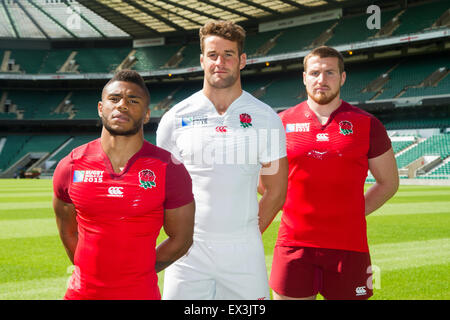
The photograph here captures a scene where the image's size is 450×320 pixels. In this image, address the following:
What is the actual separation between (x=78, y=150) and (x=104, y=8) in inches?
1534

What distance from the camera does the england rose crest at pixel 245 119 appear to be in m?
2.91

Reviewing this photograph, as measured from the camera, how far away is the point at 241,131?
289cm

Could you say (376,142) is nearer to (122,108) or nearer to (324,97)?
(324,97)

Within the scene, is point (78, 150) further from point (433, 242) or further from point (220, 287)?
point (433, 242)

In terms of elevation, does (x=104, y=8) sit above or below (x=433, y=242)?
above

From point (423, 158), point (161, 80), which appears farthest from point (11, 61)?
point (423, 158)

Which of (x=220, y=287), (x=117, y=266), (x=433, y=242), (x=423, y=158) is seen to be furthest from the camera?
(x=423, y=158)

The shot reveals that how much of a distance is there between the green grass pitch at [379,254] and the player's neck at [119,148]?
1.14 m

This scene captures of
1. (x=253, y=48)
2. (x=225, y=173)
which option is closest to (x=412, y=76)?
(x=253, y=48)

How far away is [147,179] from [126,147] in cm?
21

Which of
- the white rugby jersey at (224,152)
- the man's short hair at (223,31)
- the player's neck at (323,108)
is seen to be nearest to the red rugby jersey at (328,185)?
the player's neck at (323,108)

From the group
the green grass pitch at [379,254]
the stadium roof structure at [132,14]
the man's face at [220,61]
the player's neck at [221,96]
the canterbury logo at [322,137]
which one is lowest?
the green grass pitch at [379,254]

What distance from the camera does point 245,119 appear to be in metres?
2.92

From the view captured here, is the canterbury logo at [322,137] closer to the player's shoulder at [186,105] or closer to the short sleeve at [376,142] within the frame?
the short sleeve at [376,142]
